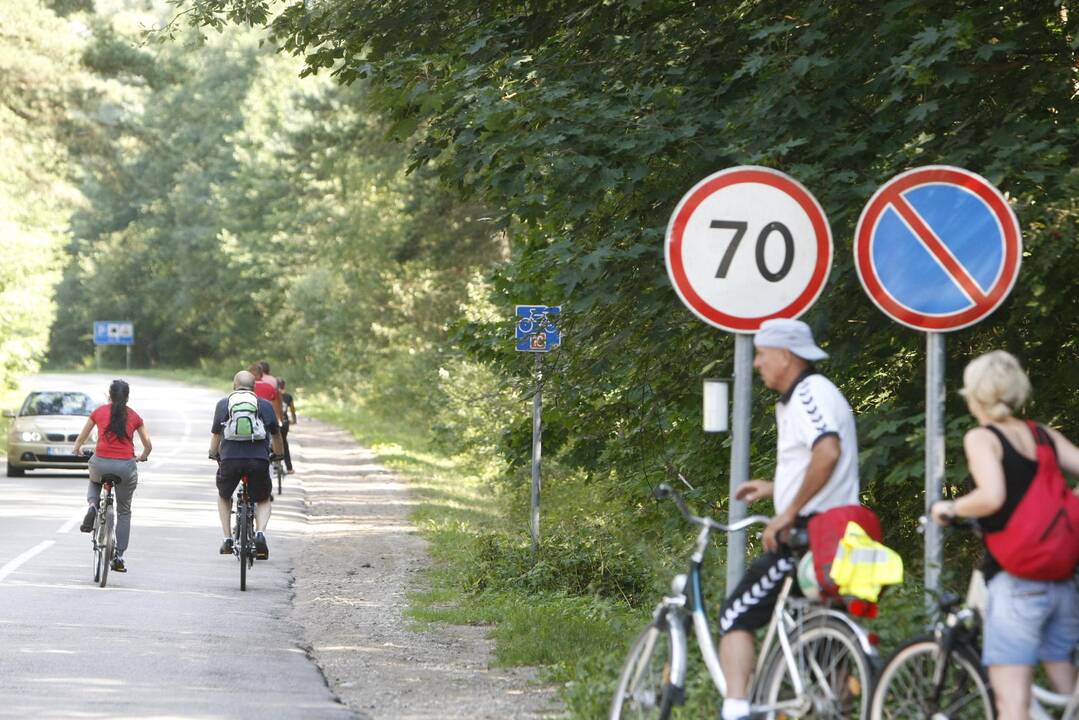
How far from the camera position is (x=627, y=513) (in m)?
15.6

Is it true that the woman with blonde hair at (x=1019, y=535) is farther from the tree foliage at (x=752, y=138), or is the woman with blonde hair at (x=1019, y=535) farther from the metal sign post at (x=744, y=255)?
the tree foliage at (x=752, y=138)

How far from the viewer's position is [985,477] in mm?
5277

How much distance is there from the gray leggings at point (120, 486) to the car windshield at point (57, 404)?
50.2 feet

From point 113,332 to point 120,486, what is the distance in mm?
93883

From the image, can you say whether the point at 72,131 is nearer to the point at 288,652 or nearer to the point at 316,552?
the point at 316,552

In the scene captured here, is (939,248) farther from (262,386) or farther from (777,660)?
(262,386)

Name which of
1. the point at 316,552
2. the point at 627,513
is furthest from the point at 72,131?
the point at 627,513

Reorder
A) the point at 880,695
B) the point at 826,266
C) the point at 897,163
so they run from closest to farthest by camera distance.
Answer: the point at 880,695 → the point at 826,266 → the point at 897,163

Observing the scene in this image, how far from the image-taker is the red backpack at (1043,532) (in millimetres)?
5238

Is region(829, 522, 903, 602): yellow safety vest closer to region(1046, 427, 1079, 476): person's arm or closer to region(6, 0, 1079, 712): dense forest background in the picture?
region(1046, 427, 1079, 476): person's arm

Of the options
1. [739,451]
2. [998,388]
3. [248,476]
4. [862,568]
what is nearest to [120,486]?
[248,476]

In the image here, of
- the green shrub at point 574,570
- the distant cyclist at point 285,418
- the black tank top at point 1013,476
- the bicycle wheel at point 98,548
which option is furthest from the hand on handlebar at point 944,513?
the distant cyclist at point 285,418

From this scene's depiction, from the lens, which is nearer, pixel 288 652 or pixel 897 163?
pixel 897 163

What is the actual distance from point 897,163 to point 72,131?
99.8 feet
